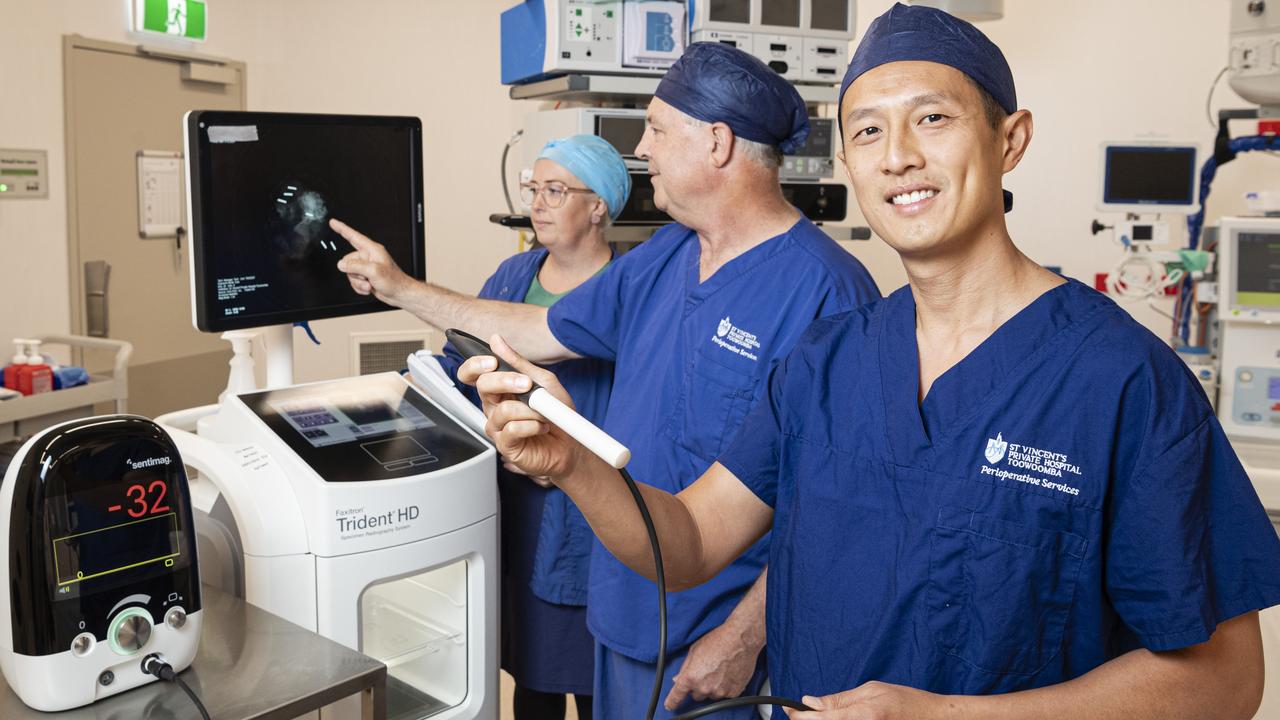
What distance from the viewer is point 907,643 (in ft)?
3.41

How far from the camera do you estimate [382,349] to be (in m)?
5.24

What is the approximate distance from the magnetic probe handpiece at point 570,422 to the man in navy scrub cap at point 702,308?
613 millimetres

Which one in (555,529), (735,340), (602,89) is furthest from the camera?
(602,89)

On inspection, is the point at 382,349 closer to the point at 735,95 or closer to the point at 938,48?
the point at 735,95

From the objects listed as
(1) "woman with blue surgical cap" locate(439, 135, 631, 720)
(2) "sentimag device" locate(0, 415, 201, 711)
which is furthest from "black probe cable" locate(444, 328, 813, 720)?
(1) "woman with blue surgical cap" locate(439, 135, 631, 720)

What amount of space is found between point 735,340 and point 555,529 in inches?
27.0

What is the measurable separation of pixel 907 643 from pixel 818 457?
0.20 meters

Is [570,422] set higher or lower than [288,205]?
lower

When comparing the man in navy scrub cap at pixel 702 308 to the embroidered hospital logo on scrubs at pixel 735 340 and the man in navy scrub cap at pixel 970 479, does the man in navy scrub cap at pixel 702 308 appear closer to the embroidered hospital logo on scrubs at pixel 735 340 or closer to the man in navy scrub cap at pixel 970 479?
the embroidered hospital logo on scrubs at pixel 735 340

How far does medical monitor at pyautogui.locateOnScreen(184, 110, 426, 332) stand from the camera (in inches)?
59.8

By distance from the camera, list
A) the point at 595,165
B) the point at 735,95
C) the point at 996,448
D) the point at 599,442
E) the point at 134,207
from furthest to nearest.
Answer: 1. the point at 134,207
2. the point at 595,165
3. the point at 735,95
4. the point at 996,448
5. the point at 599,442

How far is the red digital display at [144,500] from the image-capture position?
1168 mm

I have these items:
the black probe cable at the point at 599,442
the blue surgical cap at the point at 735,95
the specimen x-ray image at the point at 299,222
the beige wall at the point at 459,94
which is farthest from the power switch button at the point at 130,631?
the beige wall at the point at 459,94

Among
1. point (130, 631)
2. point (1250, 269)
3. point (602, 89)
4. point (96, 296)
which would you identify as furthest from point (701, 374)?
point (96, 296)
